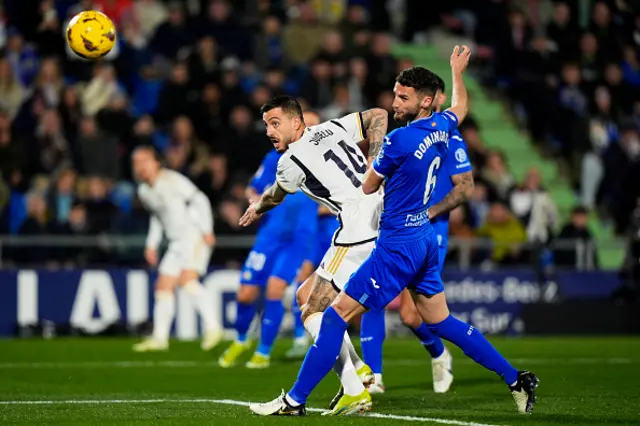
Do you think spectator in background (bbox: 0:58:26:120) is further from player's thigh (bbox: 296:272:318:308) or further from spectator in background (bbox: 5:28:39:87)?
player's thigh (bbox: 296:272:318:308)

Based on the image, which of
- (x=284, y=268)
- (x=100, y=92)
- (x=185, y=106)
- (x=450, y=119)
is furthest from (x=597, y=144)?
(x=450, y=119)

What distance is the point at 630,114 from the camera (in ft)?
81.4

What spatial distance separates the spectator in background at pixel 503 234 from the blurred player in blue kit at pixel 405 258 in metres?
11.4

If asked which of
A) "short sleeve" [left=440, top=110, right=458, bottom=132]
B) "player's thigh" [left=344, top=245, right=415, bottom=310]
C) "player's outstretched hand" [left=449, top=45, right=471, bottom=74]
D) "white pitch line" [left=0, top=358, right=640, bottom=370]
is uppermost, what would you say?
"player's outstretched hand" [left=449, top=45, right=471, bottom=74]

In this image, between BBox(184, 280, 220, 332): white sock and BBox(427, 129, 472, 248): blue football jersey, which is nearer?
BBox(427, 129, 472, 248): blue football jersey

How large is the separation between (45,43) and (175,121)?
289 cm

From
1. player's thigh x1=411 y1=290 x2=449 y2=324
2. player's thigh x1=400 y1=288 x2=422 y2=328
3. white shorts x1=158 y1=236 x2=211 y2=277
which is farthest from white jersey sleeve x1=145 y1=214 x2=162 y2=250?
player's thigh x1=411 y1=290 x2=449 y2=324

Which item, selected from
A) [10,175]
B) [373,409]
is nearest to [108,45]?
[373,409]

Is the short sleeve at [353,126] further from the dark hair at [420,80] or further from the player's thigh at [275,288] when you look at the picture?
the player's thigh at [275,288]

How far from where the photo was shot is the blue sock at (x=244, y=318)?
579 inches

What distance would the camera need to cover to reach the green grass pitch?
8.88 meters

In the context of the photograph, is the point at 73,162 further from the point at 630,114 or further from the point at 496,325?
the point at 630,114

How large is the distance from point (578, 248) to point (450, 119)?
12.1m

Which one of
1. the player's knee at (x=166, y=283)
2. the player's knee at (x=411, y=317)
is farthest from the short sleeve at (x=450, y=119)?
the player's knee at (x=166, y=283)
